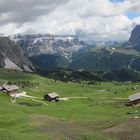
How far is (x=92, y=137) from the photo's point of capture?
2263 inches

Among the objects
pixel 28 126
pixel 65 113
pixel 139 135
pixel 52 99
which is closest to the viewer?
pixel 139 135

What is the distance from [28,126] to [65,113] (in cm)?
3333

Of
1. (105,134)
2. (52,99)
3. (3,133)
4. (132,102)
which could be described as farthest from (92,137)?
(52,99)

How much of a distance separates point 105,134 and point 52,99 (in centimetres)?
10921

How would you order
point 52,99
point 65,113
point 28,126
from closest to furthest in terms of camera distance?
point 28,126, point 65,113, point 52,99

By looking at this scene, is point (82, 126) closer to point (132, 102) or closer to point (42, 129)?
point (42, 129)

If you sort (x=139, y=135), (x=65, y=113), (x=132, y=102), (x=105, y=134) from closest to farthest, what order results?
(x=139, y=135), (x=105, y=134), (x=65, y=113), (x=132, y=102)

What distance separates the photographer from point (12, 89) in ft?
588

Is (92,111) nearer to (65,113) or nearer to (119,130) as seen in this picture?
(65,113)

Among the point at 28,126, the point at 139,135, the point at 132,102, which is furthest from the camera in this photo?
the point at 132,102

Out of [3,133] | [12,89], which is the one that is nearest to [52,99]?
[12,89]

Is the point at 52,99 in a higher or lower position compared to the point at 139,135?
lower

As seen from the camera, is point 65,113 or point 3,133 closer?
point 3,133

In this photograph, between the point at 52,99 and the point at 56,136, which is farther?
the point at 52,99
